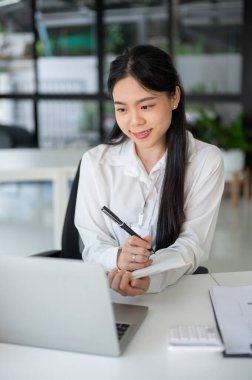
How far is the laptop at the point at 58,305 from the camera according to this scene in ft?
3.23

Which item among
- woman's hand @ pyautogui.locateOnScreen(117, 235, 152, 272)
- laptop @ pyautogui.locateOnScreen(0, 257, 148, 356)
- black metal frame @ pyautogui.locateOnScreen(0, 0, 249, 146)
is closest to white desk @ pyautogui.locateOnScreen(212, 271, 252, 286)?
woman's hand @ pyautogui.locateOnScreen(117, 235, 152, 272)

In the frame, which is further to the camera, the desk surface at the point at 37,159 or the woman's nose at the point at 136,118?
the desk surface at the point at 37,159

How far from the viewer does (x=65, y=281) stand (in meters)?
0.99

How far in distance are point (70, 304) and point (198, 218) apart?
71 cm

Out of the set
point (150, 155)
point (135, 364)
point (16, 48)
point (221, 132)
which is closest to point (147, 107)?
point (150, 155)

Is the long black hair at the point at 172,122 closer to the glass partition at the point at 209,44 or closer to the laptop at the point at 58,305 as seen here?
the laptop at the point at 58,305

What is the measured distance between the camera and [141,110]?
5.07ft

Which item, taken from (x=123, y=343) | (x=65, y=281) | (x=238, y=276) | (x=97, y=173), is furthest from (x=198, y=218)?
(x=65, y=281)

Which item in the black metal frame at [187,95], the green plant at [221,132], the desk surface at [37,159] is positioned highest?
the black metal frame at [187,95]

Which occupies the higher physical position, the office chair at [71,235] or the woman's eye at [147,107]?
the woman's eye at [147,107]

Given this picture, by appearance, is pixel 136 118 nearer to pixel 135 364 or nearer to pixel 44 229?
pixel 135 364

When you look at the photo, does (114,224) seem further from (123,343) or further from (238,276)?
(123,343)

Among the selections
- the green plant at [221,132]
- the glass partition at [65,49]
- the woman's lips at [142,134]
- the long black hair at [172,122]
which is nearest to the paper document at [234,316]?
the long black hair at [172,122]

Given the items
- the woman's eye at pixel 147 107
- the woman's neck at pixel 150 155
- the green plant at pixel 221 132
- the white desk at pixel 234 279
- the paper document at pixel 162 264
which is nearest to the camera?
the paper document at pixel 162 264
